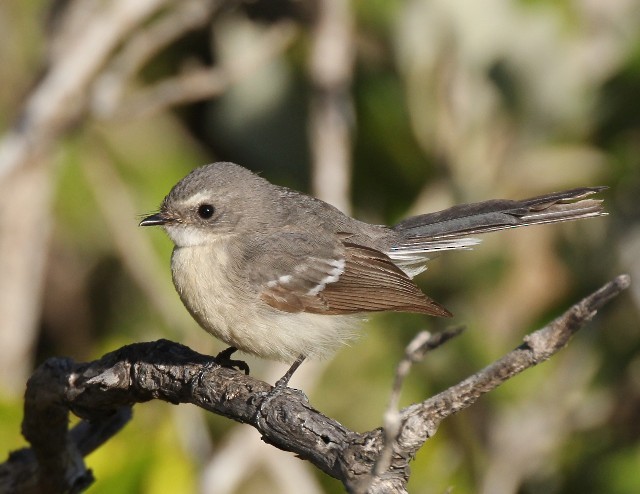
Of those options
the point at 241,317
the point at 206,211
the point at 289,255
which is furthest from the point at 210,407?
the point at 206,211

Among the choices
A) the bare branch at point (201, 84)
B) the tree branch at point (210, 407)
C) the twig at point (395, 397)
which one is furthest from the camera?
the bare branch at point (201, 84)

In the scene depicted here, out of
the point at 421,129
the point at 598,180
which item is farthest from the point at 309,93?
the point at 598,180

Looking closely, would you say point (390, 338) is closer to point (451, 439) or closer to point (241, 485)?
point (451, 439)

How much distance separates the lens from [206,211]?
177 inches

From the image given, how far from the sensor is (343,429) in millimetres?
2814

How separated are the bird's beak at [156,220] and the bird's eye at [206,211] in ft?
0.50

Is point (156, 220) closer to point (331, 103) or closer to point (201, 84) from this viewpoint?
point (201, 84)

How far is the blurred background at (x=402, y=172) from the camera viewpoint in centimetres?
554

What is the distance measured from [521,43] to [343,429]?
361 cm

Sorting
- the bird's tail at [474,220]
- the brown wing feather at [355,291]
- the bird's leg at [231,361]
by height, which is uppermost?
the bird's tail at [474,220]

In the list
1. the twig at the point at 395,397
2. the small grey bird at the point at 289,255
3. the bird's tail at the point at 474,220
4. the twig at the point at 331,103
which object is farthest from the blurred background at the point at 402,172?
the twig at the point at 395,397

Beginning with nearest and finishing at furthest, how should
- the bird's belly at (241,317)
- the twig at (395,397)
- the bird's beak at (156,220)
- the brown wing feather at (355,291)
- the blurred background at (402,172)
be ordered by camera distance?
1. the twig at (395,397)
2. the bird's belly at (241,317)
3. the brown wing feather at (355,291)
4. the bird's beak at (156,220)
5. the blurred background at (402,172)

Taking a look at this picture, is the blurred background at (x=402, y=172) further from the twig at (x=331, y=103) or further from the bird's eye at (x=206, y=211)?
the bird's eye at (x=206, y=211)

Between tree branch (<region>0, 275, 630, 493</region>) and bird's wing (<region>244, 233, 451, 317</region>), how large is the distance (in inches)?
26.5
